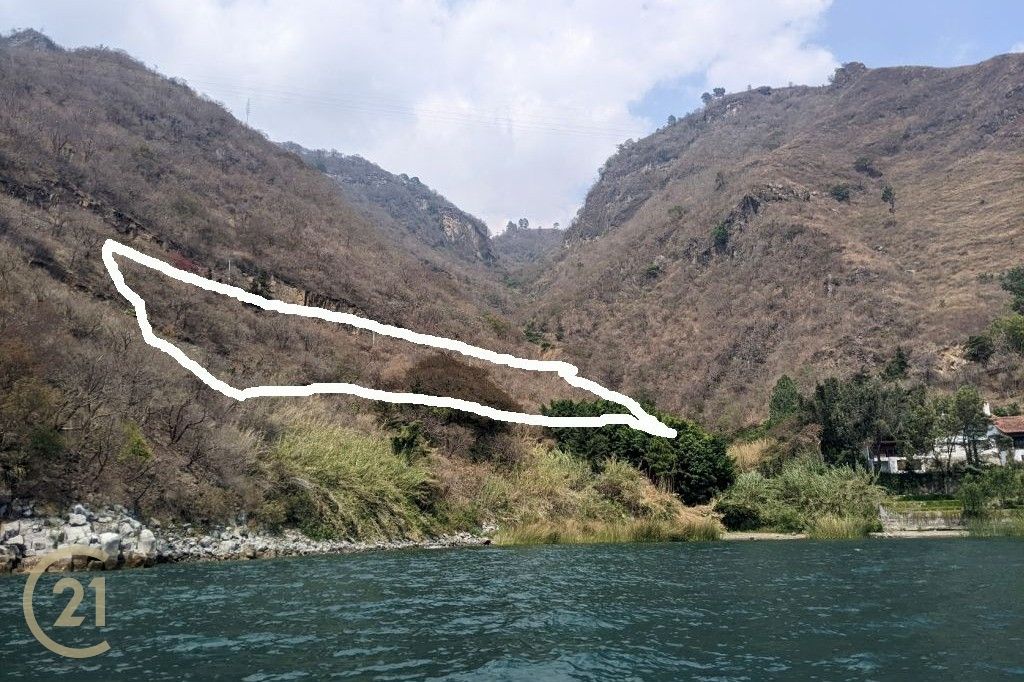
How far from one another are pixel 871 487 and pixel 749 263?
63.1m

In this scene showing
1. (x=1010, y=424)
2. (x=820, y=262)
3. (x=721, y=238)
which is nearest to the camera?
(x=1010, y=424)

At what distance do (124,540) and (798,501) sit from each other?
97.8 ft

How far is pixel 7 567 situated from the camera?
1680 centimetres

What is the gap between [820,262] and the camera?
89.4m

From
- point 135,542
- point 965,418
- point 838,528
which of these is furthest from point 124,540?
point 965,418

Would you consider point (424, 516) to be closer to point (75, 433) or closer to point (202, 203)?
point (75, 433)

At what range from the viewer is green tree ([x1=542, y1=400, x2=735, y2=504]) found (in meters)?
37.1

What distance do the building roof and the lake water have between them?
1479 inches

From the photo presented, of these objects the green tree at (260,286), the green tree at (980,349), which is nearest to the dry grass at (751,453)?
the green tree at (980,349)

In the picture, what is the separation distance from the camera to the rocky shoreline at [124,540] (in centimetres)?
1756

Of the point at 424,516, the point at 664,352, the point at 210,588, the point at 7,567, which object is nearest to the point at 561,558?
the point at 424,516

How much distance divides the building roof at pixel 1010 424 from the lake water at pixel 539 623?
3756 cm

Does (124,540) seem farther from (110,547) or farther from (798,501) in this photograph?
(798,501)

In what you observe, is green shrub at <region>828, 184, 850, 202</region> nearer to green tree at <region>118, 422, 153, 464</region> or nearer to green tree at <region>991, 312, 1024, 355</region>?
green tree at <region>991, 312, 1024, 355</region>
